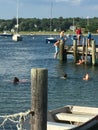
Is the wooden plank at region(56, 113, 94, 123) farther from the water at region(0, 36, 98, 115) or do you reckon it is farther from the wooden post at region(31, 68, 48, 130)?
the water at region(0, 36, 98, 115)

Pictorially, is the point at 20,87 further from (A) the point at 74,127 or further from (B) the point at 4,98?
(A) the point at 74,127

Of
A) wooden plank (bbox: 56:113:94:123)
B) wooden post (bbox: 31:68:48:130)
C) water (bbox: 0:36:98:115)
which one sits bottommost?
water (bbox: 0:36:98:115)

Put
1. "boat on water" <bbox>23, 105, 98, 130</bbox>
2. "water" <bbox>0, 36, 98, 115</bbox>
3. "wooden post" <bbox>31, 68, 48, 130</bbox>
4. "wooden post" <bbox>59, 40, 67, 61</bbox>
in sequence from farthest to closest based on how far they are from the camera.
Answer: "wooden post" <bbox>59, 40, 67, 61</bbox> < "water" <bbox>0, 36, 98, 115</bbox> < "boat on water" <bbox>23, 105, 98, 130</bbox> < "wooden post" <bbox>31, 68, 48, 130</bbox>

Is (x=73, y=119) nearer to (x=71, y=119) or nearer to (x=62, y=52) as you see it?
(x=71, y=119)

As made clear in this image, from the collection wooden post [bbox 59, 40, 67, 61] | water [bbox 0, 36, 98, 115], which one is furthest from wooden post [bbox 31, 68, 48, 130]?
wooden post [bbox 59, 40, 67, 61]

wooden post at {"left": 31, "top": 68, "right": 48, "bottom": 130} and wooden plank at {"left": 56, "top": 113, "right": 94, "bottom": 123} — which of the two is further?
wooden plank at {"left": 56, "top": 113, "right": 94, "bottom": 123}

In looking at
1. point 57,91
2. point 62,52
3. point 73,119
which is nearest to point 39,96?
point 73,119

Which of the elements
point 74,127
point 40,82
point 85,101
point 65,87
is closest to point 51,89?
point 65,87

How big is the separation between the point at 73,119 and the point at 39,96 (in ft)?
16.2

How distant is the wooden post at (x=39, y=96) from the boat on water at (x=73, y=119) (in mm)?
2988

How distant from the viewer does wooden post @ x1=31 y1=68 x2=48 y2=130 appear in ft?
38.0

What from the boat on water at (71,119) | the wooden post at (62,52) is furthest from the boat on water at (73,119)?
the wooden post at (62,52)

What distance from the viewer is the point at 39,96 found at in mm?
11570

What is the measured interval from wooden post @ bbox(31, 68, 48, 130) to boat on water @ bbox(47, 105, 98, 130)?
2.99 metres
